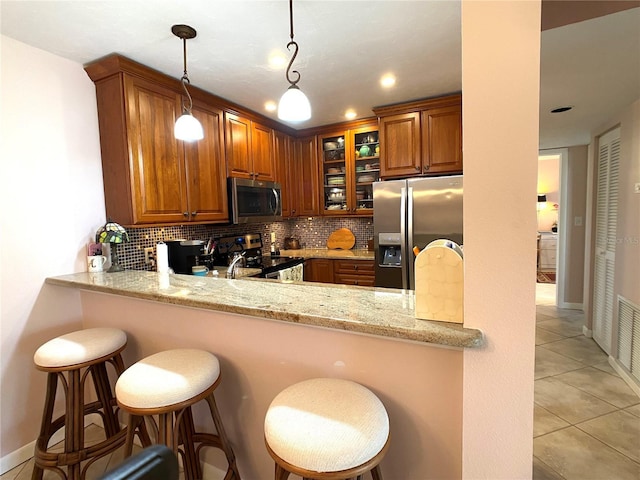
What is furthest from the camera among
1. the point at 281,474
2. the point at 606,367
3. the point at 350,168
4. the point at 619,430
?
the point at 350,168

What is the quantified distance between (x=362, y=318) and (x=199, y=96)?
2.37 metres

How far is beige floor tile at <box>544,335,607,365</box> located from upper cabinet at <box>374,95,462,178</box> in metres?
2.09

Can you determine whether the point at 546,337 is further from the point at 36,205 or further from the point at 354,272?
the point at 36,205

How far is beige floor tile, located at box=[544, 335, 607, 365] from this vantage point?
2959 millimetres

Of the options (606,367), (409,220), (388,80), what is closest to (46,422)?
(409,220)

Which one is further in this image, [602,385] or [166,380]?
[602,385]

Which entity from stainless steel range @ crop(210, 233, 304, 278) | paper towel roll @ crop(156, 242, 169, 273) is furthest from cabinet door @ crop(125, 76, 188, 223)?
stainless steel range @ crop(210, 233, 304, 278)

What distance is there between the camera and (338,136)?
12.1 ft

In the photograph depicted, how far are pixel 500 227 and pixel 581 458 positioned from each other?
1884 millimetres

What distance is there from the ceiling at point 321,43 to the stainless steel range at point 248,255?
142cm

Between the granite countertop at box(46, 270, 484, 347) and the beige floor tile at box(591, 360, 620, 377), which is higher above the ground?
the granite countertop at box(46, 270, 484, 347)

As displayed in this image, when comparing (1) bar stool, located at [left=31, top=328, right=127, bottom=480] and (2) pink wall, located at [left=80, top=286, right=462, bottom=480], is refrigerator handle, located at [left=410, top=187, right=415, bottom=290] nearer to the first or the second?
(2) pink wall, located at [left=80, top=286, right=462, bottom=480]

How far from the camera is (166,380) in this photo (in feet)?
3.89

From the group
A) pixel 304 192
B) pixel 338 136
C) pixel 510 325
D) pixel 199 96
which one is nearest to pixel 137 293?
pixel 510 325
